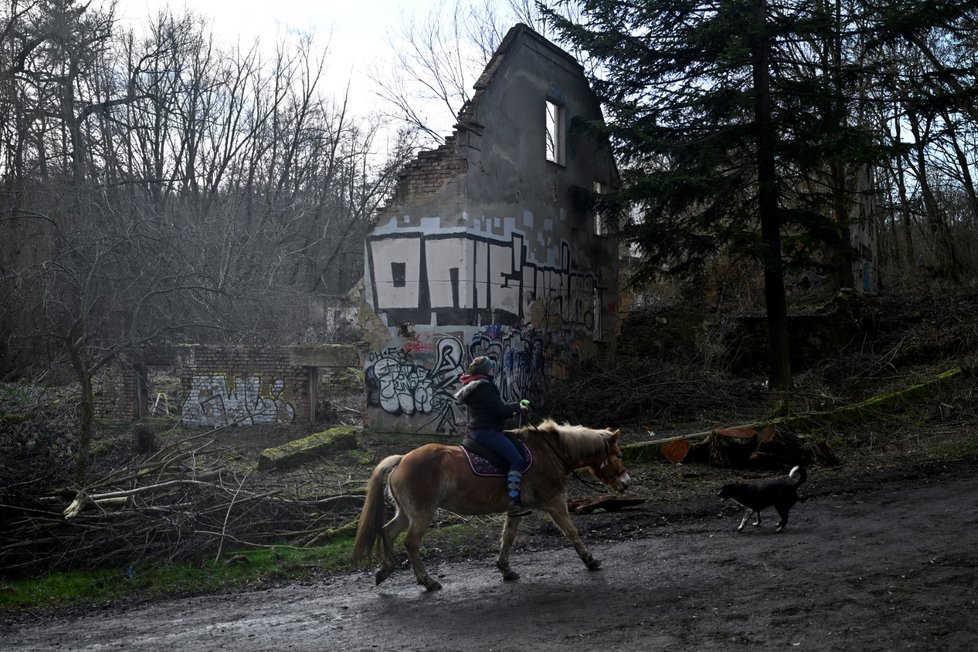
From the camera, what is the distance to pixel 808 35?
1723cm

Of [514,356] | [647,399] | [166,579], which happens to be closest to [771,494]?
[166,579]

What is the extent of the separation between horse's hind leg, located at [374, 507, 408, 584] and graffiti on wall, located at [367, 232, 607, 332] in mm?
9453

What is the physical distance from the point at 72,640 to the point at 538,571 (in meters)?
3.95

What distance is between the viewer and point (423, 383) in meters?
16.9

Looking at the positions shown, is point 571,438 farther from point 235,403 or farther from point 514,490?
point 235,403

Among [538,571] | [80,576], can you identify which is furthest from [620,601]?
[80,576]

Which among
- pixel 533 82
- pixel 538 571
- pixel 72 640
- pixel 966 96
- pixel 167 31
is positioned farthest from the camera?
pixel 167 31

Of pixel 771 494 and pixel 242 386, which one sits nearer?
A: pixel 771 494

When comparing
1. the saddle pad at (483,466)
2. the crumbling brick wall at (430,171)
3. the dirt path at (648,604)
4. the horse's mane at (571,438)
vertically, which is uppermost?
the crumbling brick wall at (430,171)

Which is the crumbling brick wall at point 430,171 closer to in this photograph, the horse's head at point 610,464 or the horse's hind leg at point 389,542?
the horse's head at point 610,464

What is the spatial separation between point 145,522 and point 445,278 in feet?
29.6

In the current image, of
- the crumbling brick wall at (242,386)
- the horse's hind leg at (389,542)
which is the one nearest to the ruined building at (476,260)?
the crumbling brick wall at (242,386)

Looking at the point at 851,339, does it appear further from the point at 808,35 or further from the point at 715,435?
the point at 715,435

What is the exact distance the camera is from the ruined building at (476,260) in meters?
17.0
